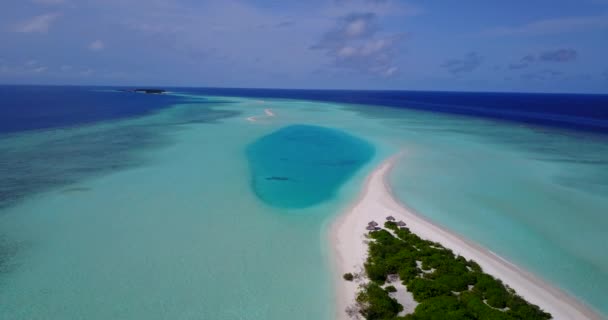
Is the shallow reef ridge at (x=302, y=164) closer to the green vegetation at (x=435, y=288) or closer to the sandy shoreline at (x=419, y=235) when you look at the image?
the sandy shoreline at (x=419, y=235)

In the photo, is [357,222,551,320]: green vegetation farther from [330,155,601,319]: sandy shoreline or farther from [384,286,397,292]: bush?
[330,155,601,319]: sandy shoreline

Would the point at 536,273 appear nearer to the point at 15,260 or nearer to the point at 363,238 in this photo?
the point at 363,238

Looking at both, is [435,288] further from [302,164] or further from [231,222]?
[302,164]

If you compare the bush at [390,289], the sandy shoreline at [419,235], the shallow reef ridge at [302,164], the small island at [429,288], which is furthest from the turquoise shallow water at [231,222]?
the bush at [390,289]

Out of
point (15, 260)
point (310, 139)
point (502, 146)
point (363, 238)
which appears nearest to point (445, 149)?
point (502, 146)

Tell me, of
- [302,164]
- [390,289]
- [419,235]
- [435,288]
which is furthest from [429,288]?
[302,164]

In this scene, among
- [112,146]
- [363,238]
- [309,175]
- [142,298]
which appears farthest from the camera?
[112,146]

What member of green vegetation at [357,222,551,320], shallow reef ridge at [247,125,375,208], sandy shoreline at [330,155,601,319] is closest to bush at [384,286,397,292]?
green vegetation at [357,222,551,320]
